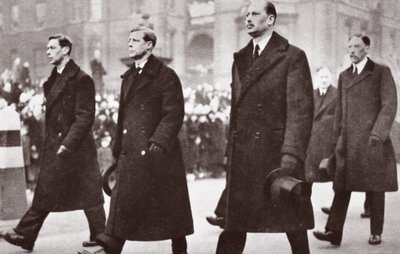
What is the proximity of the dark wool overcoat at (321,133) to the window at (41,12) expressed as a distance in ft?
56.1

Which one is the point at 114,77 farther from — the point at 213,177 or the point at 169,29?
the point at 213,177

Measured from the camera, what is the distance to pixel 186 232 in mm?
5402

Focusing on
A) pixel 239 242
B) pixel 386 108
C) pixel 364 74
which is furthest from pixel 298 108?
pixel 364 74

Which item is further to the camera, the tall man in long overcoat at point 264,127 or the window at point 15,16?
the window at point 15,16

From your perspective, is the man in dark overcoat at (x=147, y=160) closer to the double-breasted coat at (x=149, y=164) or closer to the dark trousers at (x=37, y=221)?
the double-breasted coat at (x=149, y=164)

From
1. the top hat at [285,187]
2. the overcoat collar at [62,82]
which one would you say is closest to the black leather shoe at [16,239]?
the overcoat collar at [62,82]

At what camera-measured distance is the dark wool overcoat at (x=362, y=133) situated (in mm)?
6574

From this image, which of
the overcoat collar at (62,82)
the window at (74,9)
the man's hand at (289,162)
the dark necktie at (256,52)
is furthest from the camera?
the window at (74,9)

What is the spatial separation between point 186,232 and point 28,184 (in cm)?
719

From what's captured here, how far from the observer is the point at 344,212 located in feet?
21.1

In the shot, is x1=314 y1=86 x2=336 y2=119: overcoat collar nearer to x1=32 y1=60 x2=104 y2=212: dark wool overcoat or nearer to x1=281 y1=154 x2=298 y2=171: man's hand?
x1=32 y1=60 x2=104 y2=212: dark wool overcoat

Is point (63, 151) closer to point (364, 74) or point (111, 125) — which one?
point (364, 74)

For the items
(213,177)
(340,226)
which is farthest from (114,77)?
(340,226)

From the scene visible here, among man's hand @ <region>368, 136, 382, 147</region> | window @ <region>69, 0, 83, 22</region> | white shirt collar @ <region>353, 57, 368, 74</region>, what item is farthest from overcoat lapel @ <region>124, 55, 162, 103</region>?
window @ <region>69, 0, 83, 22</region>
